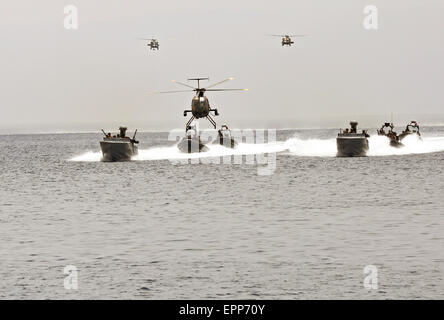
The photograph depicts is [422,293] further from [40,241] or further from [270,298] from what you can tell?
[40,241]

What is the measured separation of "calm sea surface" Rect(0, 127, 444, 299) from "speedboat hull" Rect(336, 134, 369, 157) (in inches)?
1066

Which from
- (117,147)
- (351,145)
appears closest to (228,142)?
(351,145)

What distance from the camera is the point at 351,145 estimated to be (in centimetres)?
11306

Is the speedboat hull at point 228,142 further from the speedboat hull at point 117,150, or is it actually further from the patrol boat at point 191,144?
the speedboat hull at point 117,150

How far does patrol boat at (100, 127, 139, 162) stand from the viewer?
108125 mm

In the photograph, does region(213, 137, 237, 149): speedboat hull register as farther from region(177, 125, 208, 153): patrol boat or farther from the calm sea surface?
the calm sea surface

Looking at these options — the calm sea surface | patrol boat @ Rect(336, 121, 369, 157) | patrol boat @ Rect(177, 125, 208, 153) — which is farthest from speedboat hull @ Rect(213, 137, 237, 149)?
the calm sea surface

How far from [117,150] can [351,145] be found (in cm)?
3388

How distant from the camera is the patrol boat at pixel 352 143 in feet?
357

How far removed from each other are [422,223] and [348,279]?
56.5 feet

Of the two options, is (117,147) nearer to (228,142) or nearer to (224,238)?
(228,142)

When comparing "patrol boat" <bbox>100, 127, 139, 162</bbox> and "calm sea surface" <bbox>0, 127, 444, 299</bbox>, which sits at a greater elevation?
"patrol boat" <bbox>100, 127, 139, 162</bbox>

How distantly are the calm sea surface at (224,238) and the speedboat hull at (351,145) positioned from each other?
27069mm

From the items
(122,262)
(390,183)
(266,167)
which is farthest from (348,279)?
(266,167)
